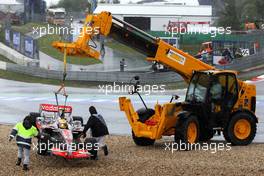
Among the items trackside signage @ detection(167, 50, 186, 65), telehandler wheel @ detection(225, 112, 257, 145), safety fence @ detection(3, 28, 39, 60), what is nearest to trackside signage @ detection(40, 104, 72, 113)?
trackside signage @ detection(167, 50, 186, 65)

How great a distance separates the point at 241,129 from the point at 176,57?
2800 mm

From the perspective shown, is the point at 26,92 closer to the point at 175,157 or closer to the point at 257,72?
the point at 257,72

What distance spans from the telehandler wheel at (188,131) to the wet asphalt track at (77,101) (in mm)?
3128

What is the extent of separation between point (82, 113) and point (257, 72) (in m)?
20.4

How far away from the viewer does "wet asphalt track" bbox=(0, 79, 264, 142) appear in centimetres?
2420

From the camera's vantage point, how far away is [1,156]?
15.7 metres

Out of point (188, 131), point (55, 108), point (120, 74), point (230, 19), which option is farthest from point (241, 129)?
point (230, 19)

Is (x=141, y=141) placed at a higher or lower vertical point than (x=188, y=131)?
lower

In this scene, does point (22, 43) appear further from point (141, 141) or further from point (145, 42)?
point (141, 141)

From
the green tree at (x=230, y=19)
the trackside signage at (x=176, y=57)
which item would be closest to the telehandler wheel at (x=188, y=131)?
the trackside signage at (x=176, y=57)

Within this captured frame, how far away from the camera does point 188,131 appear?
17.2 m

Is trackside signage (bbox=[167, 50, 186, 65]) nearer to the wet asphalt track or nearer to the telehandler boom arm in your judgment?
the telehandler boom arm

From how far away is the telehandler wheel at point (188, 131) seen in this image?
55.2ft

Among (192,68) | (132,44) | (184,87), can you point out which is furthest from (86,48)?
(184,87)
